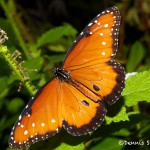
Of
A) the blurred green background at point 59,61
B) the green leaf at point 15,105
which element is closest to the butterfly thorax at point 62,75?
the blurred green background at point 59,61

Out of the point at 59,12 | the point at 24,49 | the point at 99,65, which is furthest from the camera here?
the point at 59,12

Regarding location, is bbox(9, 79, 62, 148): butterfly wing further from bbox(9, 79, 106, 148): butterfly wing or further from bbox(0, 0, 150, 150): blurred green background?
bbox(0, 0, 150, 150): blurred green background

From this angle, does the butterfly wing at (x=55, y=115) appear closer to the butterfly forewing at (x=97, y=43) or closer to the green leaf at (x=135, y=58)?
the butterfly forewing at (x=97, y=43)

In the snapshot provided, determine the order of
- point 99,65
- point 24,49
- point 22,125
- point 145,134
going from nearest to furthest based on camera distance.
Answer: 1. point 22,125
2. point 99,65
3. point 145,134
4. point 24,49

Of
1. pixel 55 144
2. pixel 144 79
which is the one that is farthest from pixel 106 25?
pixel 55 144

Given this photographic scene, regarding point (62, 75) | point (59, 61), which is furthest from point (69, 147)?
point (59, 61)

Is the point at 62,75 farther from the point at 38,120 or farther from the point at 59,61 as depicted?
the point at 59,61

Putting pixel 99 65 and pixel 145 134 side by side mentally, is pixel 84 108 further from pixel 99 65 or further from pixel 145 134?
pixel 145 134

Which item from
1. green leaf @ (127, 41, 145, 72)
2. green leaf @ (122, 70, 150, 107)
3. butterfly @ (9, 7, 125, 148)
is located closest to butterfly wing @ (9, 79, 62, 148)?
butterfly @ (9, 7, 125, 148)
